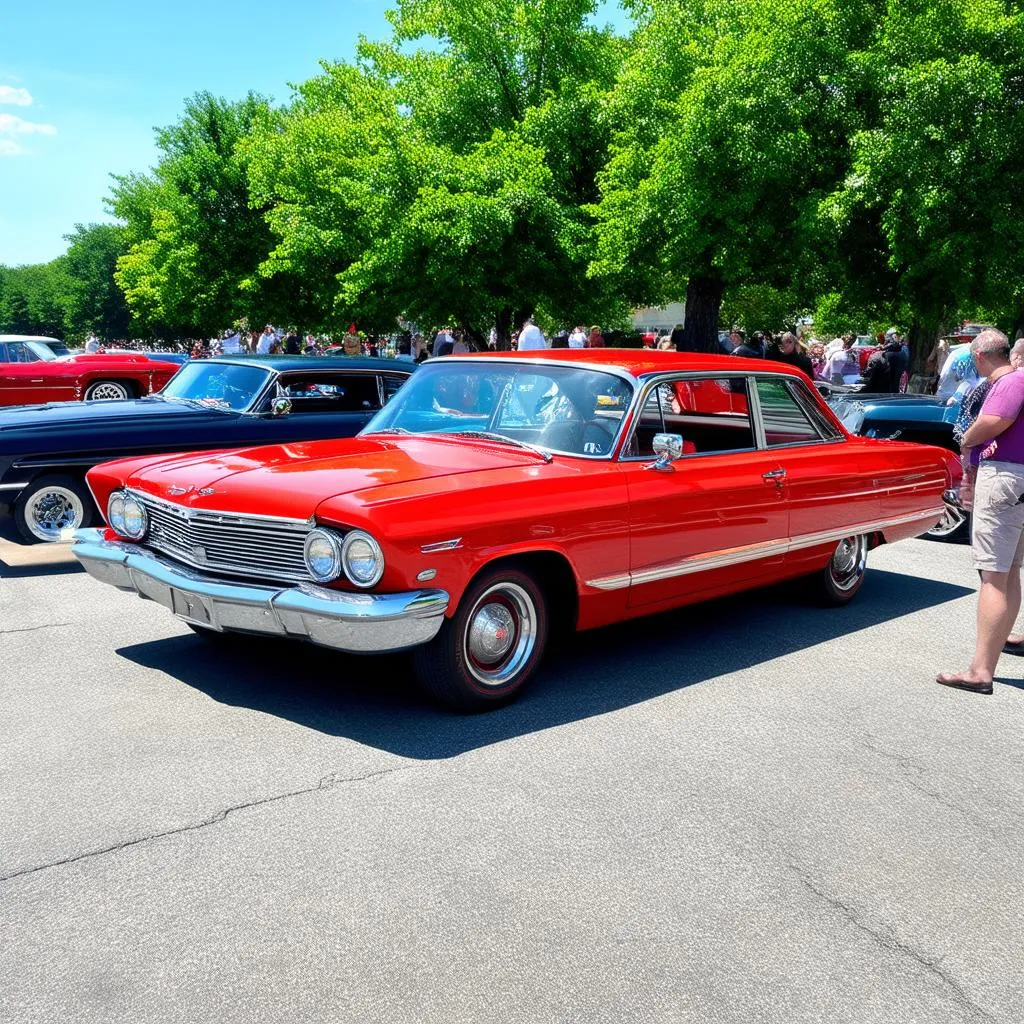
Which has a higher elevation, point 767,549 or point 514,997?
point 767,549

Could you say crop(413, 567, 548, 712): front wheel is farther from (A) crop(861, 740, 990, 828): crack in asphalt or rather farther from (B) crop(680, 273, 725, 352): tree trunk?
(B) crop(680, 273, 725, 352): tree trunk

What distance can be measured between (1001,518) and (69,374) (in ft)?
51.2

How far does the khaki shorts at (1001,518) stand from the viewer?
5.27 m

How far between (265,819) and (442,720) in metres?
1.12

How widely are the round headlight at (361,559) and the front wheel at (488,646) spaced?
415 millimetres

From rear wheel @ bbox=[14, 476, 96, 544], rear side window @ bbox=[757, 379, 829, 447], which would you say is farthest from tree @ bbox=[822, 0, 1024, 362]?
rear wheel @ bbox=[14, 476, 96, 544]

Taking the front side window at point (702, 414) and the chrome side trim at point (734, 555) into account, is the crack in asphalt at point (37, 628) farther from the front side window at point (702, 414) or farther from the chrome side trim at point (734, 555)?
the front side window at point (702, 414)

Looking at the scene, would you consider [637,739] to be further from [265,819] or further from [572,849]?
[265,819]

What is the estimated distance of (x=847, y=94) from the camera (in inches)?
730

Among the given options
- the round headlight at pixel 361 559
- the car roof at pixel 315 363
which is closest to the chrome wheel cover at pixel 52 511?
the car roof at pixel 315 363

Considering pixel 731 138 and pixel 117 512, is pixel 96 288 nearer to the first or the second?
pixel 731 138

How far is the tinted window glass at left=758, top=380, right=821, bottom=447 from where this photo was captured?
20.9 feet

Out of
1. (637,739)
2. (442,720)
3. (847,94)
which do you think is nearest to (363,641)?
(442,720)

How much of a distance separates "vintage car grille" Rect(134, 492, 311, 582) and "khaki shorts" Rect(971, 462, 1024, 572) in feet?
10.6
